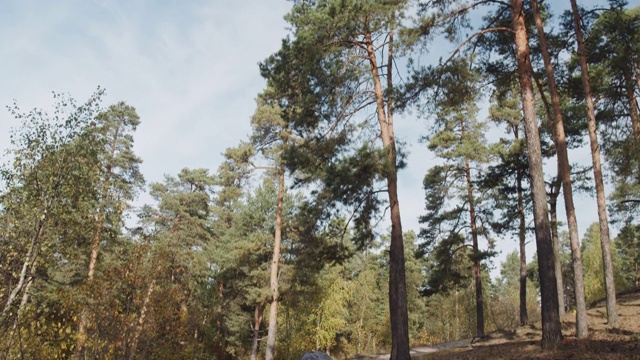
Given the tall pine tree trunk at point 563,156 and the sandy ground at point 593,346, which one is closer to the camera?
the sandy ground at point 593,346

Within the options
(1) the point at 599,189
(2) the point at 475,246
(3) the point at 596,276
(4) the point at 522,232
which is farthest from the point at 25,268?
(3) the point at 596,276

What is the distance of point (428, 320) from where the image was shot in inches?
1929

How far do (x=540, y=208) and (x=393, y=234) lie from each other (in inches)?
151

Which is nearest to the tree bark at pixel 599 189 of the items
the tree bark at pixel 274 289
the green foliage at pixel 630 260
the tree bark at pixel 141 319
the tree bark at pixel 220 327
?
the tree bark at pixel 274 289

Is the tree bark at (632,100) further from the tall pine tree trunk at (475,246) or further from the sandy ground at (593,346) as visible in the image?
the sandy ground at (593,346)

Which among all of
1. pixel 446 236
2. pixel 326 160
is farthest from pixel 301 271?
pixel 326 160

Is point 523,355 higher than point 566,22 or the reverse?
the reverse

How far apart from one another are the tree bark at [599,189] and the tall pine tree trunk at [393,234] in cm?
654

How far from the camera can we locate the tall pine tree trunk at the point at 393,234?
10430 millimetres

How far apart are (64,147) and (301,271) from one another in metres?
12.5

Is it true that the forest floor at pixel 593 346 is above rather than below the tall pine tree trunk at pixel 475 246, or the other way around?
below

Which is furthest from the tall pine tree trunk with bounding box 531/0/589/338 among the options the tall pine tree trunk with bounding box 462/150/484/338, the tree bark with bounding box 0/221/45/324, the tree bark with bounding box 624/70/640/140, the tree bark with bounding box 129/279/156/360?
the tree bark with bounding box 0/221/45/324

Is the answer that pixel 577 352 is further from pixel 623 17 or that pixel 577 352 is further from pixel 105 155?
pixel 105 155

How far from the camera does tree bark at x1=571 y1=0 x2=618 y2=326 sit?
12164 millimetres
